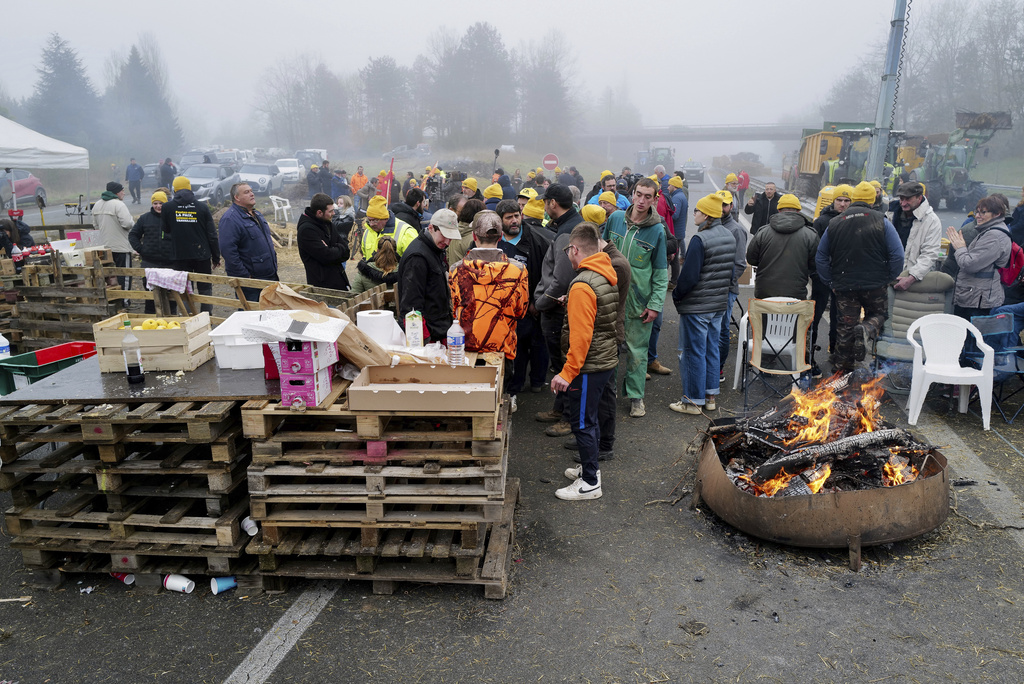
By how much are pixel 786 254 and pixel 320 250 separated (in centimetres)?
537

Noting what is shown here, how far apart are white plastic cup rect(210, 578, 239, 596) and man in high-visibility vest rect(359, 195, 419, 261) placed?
14.5 feet

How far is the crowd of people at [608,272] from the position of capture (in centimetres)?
502

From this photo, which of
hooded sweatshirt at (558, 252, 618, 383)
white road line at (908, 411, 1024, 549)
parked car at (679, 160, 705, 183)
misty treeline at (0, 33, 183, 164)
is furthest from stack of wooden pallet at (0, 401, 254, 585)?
misty treeline at (0, 33, 183, 164)

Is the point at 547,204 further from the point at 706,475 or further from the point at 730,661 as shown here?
the point at 730,661

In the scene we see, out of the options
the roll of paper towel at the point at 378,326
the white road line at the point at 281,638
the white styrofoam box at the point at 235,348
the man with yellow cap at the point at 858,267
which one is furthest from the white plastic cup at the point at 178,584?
the man with yellow cap at the point at 858,267

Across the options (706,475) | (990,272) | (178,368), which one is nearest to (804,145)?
(990,272)

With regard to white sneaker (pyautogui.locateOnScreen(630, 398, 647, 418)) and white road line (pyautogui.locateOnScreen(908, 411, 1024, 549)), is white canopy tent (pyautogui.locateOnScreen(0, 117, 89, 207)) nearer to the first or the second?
white sneaker (pyautogui.locateOnScreen(630, 398, 647, 418))

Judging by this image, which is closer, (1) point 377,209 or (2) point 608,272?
(2) point 608,272

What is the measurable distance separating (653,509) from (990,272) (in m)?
5.03

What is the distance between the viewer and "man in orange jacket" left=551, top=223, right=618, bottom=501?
4.62 meters

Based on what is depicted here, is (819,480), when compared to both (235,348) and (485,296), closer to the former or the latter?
(485,296)

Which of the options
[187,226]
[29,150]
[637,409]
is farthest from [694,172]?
[637,409]

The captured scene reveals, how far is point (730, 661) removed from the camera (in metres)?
Result: 3.37

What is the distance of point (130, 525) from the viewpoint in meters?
3.97
